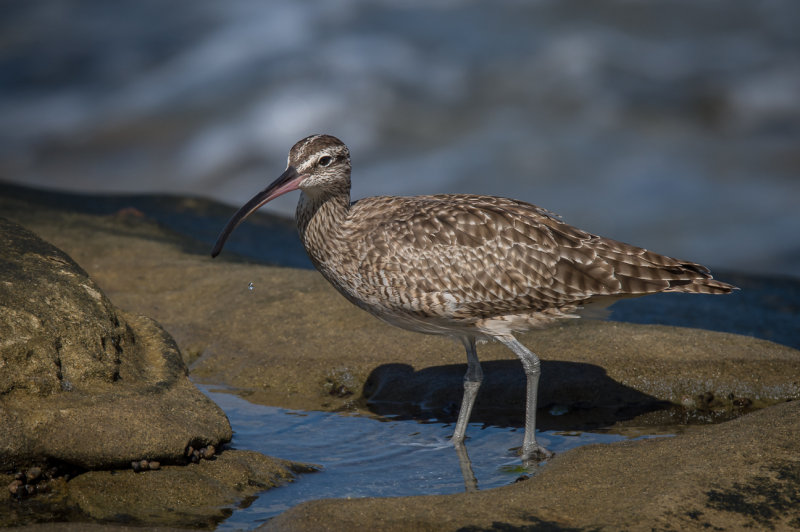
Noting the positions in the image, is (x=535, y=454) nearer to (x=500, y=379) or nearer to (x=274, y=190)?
(x=500, y=379)

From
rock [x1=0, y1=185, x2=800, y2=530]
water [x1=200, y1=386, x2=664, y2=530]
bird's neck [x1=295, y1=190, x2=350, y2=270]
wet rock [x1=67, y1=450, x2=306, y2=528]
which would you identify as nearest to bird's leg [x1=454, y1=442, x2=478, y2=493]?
water [x1=200, y1=386, x2=664, y2=530]

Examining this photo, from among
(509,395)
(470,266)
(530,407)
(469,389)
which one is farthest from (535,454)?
(470,266)

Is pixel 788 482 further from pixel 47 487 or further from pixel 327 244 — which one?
pixel 47 487

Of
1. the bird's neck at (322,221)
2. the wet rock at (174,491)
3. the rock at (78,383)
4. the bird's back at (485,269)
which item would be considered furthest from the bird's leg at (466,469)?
the bird's neck at (322,221)

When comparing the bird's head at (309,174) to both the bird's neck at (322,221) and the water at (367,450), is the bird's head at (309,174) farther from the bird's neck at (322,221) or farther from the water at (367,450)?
the water at (367,450)

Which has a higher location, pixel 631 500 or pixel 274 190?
pixel 274 190

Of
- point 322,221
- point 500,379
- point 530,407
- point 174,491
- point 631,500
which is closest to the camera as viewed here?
point 631,500

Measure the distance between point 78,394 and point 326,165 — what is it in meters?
2.79

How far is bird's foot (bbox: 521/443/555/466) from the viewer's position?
694 centimetres

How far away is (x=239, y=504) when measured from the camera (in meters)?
5.85

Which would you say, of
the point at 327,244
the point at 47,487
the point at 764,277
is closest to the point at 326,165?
the point at 327,244

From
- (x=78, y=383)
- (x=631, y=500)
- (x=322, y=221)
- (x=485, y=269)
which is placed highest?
(x=322, y=221)

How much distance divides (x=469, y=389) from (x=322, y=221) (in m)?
1.86

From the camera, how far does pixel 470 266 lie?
7422 millimetres
